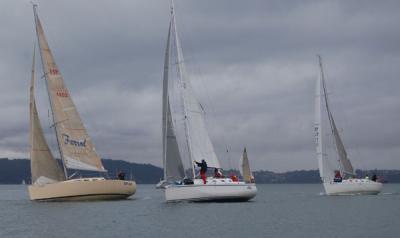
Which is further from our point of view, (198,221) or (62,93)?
(62,93)

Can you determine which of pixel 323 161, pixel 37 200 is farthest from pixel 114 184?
pixel 323 161

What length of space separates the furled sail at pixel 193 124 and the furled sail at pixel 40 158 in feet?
34.0

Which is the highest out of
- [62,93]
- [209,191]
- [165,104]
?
[62,93]

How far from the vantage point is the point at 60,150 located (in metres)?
46.4

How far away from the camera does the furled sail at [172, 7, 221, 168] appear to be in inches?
1697

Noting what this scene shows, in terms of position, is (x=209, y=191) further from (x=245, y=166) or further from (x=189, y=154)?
(x=245, y=166)

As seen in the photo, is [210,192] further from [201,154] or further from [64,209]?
[64,209]

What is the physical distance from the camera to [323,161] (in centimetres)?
5844

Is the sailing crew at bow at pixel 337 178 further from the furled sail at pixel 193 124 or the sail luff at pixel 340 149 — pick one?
the furled sail at pixel 193 124

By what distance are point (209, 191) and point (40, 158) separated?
1249 cm

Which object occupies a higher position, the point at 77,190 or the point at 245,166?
the point at 245,166

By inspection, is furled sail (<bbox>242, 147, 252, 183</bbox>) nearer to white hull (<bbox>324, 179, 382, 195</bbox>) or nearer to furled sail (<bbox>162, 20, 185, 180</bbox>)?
white hull (<bbox>324, 179, 382, 195</bbox>)

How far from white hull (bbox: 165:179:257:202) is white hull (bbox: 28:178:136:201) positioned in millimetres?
5076

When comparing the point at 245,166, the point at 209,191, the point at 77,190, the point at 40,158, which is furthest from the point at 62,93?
the point at 245,166
